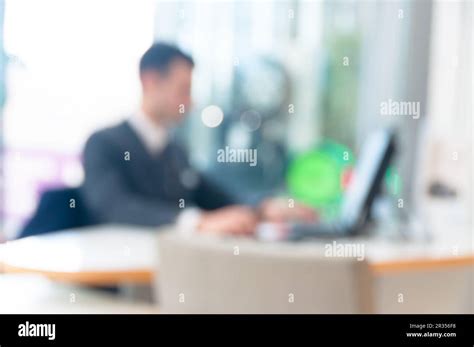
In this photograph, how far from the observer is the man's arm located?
1.72 metres

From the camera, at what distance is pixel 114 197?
182cm

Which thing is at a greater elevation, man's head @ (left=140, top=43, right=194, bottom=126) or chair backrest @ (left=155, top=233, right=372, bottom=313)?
man's head @ (left=140, top=43, right=194, bottom=126)

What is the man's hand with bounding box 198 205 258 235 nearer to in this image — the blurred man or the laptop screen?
the blurred man

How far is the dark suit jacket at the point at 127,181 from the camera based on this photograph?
1.73 metres

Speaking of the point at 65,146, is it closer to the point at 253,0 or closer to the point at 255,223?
the point at 255,223

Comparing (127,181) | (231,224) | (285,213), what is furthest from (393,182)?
(127,181)

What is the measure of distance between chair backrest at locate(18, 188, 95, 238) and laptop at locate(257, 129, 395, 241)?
0.52 metres

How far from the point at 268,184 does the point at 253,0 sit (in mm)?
977

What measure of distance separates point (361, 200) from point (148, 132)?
66 cm

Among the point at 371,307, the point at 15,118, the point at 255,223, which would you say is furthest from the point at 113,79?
the point at 255,223

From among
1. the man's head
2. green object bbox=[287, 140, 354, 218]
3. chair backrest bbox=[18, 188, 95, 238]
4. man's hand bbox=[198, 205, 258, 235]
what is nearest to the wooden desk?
chair backrest bbox=[18, 188, 95, 238]

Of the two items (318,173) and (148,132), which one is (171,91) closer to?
(148,132)

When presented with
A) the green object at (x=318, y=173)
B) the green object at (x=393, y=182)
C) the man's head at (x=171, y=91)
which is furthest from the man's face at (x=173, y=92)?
the green object at (x=318, y=173)

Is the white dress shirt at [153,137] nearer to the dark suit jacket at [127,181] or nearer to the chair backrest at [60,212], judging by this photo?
the dark suit jacket at [127,181]
